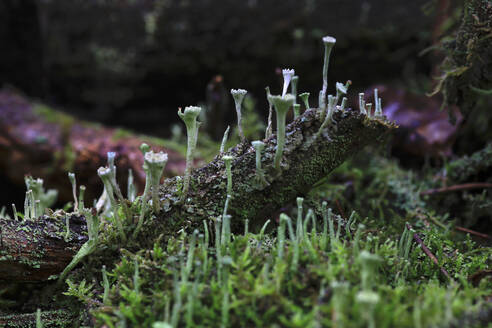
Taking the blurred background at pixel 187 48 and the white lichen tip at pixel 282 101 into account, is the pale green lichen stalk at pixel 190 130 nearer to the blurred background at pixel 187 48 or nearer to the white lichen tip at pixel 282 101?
the white lichen tip at pixel 282 101

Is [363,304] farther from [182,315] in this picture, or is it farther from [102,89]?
[102,89]

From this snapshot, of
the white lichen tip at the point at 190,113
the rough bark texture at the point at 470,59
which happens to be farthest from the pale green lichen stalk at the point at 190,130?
the rough bark texture at the point at 470,59

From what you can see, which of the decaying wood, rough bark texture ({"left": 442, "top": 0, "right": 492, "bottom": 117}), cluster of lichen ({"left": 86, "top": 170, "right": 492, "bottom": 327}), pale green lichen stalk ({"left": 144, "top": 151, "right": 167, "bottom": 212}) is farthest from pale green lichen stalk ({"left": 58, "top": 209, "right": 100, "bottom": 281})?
rough bark texture ({"left": 442, "top": 0, "right": 492, "bottom": 117})

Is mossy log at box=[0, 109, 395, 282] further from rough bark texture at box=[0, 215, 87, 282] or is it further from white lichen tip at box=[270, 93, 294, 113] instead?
white lichen tip at box=[270, 93, 294, 113]

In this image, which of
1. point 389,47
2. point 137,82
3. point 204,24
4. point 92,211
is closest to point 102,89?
point 137,82

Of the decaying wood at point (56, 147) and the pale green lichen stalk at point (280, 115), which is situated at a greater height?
the decaying wood at point (56, 147)

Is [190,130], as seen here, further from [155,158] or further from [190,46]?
[190,46]

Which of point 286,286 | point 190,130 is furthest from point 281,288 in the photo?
point 190,130
